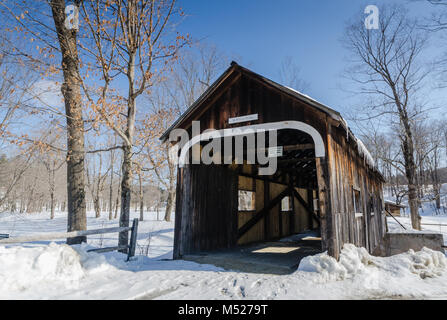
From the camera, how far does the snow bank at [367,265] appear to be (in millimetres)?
5023

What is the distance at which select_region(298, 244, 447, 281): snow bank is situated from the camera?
502cm

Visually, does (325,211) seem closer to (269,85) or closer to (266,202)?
(269,85)

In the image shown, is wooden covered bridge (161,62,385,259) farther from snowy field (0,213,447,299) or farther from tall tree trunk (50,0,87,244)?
tall tree trunk (50,0,87,244)

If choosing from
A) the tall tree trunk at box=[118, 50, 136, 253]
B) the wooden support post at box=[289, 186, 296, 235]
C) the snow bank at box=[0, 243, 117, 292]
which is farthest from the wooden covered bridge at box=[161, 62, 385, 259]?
the wooden support post at box=[289, 186, 296, 235]

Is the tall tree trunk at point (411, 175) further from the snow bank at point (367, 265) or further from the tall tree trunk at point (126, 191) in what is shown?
the tall tree trunk at point (126, 191)

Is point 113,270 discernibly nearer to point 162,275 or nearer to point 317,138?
point 162,275

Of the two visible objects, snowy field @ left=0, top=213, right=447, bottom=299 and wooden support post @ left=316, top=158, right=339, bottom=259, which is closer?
snowy field @ left=0, top=213, right=447, bottom=299

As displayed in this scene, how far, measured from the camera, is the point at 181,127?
7680 mm

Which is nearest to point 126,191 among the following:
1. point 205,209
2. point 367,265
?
point 205,209

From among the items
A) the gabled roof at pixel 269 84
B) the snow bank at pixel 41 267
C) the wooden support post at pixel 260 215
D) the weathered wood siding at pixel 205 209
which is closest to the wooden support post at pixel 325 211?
the gabled roof at pixel 269 84

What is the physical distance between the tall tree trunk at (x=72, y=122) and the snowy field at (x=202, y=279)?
10.5 feet

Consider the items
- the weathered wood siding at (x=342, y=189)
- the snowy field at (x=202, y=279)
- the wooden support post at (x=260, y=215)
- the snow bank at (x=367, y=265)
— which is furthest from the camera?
the wooden support post at (x=260, y=215)

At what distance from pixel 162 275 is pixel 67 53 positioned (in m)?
7.41
